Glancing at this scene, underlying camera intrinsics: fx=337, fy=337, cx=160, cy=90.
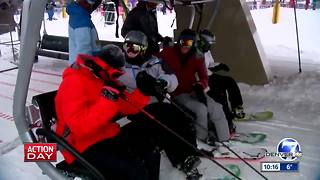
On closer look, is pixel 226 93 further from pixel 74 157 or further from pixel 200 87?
pixel 74 157

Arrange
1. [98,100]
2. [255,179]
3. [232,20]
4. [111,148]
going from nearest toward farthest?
[98,100] → [111,148] → [255,179] → [232,20]

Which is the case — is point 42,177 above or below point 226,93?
below

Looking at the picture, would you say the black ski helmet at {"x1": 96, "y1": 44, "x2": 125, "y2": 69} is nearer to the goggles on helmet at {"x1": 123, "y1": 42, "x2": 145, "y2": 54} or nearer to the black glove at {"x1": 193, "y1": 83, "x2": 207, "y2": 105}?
the goggles on helmet at {"x1": 123, "y1": 42, "x2": 145, "y2": 54}

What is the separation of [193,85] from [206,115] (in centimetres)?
31

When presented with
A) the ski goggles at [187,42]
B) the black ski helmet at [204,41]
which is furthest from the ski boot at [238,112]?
the ski goggles at [187,42]

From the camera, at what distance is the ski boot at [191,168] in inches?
103

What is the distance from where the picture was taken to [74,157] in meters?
1.93

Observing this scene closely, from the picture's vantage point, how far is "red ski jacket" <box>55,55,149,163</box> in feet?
6.05

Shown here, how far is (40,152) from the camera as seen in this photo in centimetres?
214

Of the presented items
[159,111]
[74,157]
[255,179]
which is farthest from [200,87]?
[74,157]

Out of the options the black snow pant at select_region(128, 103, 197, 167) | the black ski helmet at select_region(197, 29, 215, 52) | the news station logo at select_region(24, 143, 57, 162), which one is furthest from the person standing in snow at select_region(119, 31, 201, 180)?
the black ski helmet at select_region(197, 29, 215, 52)

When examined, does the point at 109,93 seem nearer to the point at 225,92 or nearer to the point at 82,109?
the point at 82,109

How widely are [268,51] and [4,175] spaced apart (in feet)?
24.8

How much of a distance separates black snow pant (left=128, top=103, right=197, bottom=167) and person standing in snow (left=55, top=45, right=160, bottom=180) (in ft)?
1.22
